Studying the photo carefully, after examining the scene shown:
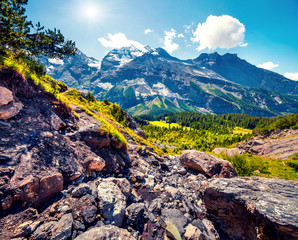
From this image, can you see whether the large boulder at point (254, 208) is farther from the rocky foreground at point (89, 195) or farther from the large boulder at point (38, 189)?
the large boulder at point (38, 189)

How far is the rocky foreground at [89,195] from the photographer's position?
4.53 metres

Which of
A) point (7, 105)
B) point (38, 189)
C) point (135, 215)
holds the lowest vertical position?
point (135, 215)

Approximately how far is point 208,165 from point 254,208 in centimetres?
933

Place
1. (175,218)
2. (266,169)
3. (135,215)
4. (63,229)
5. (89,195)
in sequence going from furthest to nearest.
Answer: (266,169), (175,218), (135,215), (89,195), (63,229)

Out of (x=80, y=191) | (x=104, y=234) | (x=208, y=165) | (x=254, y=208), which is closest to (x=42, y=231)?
(x=80, y=191)

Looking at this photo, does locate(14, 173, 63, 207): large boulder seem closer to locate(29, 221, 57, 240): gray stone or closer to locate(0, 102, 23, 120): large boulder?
locate(29, 221, 57, 240): gray stone

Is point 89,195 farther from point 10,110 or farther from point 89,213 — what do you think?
point 10,110

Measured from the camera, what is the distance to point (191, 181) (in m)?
13.7

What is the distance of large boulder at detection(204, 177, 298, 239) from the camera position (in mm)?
6191

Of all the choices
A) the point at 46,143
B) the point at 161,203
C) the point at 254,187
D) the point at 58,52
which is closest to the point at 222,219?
the point at 254,187

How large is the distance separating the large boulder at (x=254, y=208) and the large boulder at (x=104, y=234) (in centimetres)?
733

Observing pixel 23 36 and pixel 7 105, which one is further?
pixel 23 36

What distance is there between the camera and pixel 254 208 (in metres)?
7.04

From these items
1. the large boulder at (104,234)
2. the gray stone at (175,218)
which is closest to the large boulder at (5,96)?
the large boulder at (104,234)
